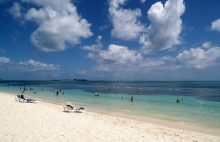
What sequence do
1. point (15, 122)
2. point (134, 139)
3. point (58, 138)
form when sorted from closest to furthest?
point (58, 138) → point (134, 139) → point (15, 122)

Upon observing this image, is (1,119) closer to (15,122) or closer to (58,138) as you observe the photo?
(15,122)

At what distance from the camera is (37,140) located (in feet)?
26.8

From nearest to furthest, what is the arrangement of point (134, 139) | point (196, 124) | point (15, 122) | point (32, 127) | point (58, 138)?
point (58, 138) < point (134, 139) < point (32, 127) < point (15, 122) < point (196, 124)

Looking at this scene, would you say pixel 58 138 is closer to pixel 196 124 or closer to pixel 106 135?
pixel 106 135


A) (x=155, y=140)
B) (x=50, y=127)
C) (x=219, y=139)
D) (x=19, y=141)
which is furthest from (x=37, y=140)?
(x=219, y=139)

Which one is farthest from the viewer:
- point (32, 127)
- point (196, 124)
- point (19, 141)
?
point (196, 124)

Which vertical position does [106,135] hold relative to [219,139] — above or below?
above

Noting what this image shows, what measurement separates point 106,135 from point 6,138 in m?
5.71

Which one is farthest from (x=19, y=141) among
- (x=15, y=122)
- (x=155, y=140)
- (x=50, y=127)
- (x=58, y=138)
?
(x=155, y=140)

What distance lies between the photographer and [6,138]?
811 centimetres

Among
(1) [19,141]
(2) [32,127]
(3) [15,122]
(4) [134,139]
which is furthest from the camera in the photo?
(3) [15,122]

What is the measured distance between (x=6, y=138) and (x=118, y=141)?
6.23m

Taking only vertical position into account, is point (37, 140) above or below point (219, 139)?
above

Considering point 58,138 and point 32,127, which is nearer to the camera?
point 58,138
